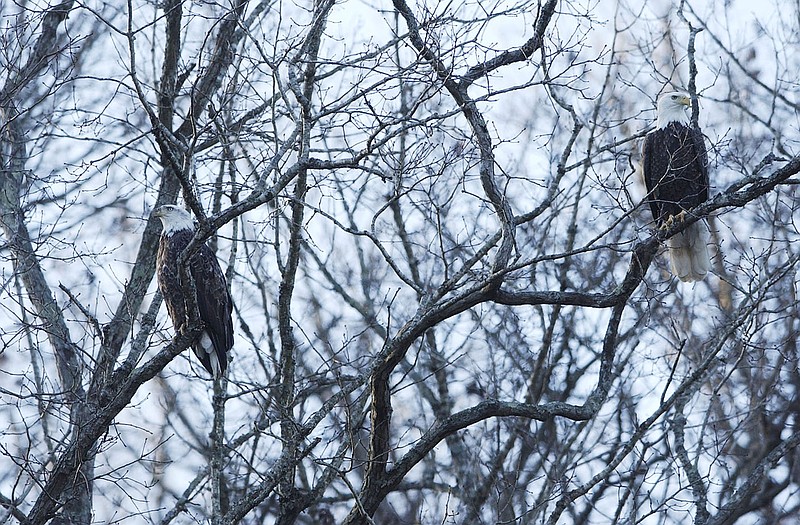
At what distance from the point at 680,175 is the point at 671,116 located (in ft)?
1.65

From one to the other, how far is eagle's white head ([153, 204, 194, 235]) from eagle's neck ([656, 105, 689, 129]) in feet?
11.0

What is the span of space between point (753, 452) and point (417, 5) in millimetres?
5486

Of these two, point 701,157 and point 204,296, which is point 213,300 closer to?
point 204,296

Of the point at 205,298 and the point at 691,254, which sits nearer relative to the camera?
the point at 205,298

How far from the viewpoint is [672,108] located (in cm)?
776

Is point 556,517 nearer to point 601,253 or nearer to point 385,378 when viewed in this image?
point 385,378

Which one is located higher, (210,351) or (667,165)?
(667,165)

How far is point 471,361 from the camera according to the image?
34.8 feet

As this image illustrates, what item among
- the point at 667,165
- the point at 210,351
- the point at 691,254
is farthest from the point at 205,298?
the point at 691,254

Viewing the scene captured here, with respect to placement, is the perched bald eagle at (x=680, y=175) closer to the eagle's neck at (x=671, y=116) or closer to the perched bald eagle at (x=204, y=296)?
the eagle's neck at (x=671, y=116)

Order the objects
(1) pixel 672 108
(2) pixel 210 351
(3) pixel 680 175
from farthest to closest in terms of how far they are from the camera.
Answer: (1) pixel 672 108 < (3) pixel 680 175 < (2) pixel 210 351

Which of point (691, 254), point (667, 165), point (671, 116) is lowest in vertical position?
point (691, 254)

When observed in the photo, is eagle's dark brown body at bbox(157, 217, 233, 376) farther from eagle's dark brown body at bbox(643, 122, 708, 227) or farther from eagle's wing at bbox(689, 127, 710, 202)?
eagle's wing at bbox(689, 127, 710, 202)

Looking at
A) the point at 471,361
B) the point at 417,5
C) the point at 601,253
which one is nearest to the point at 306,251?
the point at 471,361
